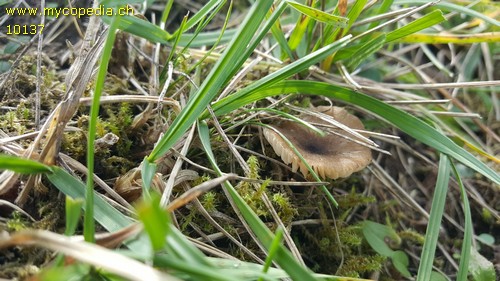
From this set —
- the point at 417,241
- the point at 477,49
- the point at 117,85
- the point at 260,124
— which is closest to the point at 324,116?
the point at 260,124

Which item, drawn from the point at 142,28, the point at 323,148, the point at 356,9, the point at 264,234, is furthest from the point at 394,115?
the point at 142,28

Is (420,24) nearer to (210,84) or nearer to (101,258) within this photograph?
(210,84)

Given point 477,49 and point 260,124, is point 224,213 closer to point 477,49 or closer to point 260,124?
point 260,124

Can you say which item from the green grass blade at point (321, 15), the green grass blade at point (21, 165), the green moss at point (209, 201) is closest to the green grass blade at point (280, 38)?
the green grass blade at point (321, 15)

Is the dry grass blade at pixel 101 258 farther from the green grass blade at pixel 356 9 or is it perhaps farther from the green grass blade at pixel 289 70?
the green grass blade at pixel 356 9

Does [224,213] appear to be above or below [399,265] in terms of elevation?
above

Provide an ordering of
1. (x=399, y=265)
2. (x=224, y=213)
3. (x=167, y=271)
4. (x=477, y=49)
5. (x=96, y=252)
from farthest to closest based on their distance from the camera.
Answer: (x=477, y=49) < (x=399, y=265) < (x=224, y=213) < (x=167, y=271) < (x=96, y=252)

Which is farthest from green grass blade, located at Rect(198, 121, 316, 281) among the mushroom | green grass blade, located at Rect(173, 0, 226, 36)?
green grass blade, located at Rect(173, 0, 226, 36)
